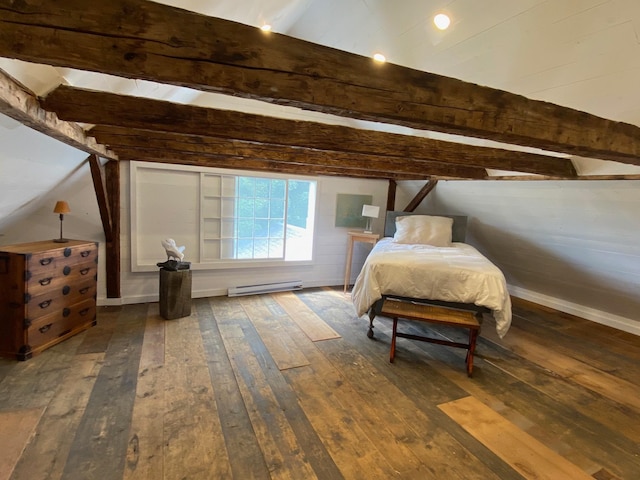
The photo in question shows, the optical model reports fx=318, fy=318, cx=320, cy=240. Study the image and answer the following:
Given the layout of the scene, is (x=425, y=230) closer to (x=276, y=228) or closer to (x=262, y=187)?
(x=276, y=228)

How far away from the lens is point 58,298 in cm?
270

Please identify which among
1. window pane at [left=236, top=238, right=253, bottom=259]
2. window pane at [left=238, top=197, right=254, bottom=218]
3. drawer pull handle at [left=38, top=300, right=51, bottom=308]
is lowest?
drawer pull handle at [left=38, top=300, right=51, bottom=308]

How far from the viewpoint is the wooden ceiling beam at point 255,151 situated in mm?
2494

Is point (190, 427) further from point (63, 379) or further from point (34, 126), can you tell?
point (34, 126)

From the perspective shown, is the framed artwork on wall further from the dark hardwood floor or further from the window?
the dark hardwood floor

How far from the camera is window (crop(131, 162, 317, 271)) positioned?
148 inches

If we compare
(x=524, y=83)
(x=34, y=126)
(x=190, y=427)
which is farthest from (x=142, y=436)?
(x=524, y=83)

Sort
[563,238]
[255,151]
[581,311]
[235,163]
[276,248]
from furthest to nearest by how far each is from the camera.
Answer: [276,248]
[581,311]
[235,163]
[563,238]
[255,151]

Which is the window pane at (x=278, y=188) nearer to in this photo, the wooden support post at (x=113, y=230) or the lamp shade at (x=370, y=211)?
the lamp shade at (x=370, y=211)

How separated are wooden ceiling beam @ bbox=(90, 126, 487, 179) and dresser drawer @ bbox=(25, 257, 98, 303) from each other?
3.74 feet

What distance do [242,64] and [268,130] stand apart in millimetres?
1137

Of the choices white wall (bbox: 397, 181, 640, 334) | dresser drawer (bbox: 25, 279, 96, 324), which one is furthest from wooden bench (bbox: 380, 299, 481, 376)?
dresser drawer (bbox: 25, 279, 96, 324)

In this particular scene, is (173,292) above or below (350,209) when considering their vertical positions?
below

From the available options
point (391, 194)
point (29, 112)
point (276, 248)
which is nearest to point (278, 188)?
point (276, 248)
